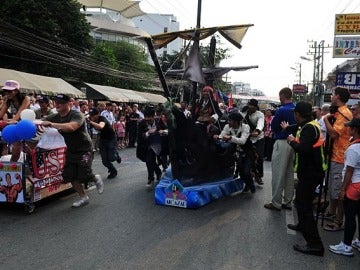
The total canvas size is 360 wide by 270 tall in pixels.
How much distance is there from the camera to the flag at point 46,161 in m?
6.16

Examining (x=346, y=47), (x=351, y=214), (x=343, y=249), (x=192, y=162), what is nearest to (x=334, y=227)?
(x=343, y=249)

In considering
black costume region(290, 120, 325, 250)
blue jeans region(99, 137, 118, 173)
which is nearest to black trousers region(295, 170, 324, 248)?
black costume region(290, 120, 325, 250)

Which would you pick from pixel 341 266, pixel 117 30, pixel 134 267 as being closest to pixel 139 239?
pixel 134 267

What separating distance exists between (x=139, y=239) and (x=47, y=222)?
1495 millimetres

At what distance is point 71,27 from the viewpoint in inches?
1351

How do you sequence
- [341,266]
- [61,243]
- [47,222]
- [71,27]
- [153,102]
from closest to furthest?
[341,266]
[61,243]
[47,222]
[71,27]
[153,102]

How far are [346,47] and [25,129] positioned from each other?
18222mm

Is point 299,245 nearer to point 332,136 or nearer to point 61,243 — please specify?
point 332,136

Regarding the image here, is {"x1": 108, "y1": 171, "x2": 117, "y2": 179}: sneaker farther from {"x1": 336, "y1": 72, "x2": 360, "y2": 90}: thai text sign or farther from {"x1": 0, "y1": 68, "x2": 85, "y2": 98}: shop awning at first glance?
{"x1": 0, "y1": 68, "x2": 85, "y2": 98}: shop awning

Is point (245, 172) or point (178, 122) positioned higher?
point (178, 122)

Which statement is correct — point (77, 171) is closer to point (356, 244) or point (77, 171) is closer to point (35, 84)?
point (356, 244)

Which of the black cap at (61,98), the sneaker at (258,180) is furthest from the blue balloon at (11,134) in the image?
the sneaker at (258,180)

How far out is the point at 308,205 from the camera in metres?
4.75

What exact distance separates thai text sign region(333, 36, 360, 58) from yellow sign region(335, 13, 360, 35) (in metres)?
0.85
